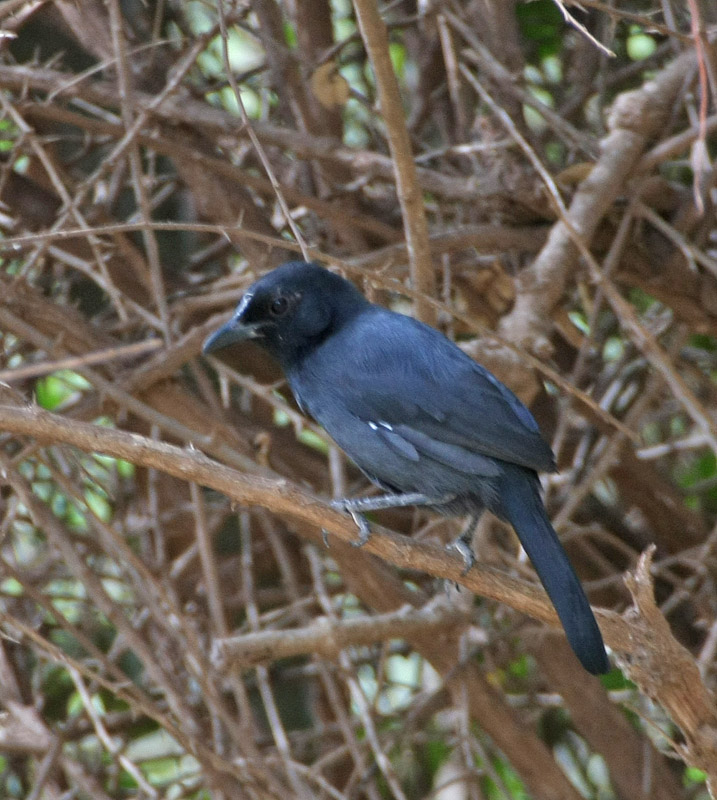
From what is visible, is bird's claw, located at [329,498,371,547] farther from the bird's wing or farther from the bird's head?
the bird's head

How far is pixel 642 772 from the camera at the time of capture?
4145 millimetres

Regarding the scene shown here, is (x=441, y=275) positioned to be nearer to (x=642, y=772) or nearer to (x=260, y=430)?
(x=260, y=430)

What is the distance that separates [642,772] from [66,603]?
2483 mm

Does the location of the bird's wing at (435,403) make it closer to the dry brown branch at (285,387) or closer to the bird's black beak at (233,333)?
the dry brown branch at (285,387)

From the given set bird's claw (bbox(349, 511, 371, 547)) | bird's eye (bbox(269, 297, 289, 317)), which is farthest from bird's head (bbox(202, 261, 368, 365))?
bird's claw (bbox(349, 511, 371, 547))

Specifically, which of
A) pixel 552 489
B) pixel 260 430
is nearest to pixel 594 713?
pixel 552 489

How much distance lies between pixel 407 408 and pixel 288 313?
0.54 meters

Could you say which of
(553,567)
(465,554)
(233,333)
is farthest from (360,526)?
(233,333)

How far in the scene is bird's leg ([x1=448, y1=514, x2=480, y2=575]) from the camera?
2818 millimetres

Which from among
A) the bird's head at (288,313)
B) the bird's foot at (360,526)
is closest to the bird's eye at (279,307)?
the bird's head at (288,313)

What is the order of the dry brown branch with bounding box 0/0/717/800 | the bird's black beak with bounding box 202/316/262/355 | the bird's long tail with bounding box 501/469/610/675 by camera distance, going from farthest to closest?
the dry brown branch with bounding box 0/0/717/800
the bird's black beak with bounding box 202/316/262/355
the bird's long tail with bounding box 501/469/610/675

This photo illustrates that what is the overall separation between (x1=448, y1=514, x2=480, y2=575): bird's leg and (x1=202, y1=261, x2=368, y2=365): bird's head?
74 cm

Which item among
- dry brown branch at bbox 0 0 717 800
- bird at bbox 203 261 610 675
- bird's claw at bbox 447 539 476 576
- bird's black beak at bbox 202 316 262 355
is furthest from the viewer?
dry brown branch at bbox 0 0 717 800

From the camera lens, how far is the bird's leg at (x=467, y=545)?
2818 millimetres
